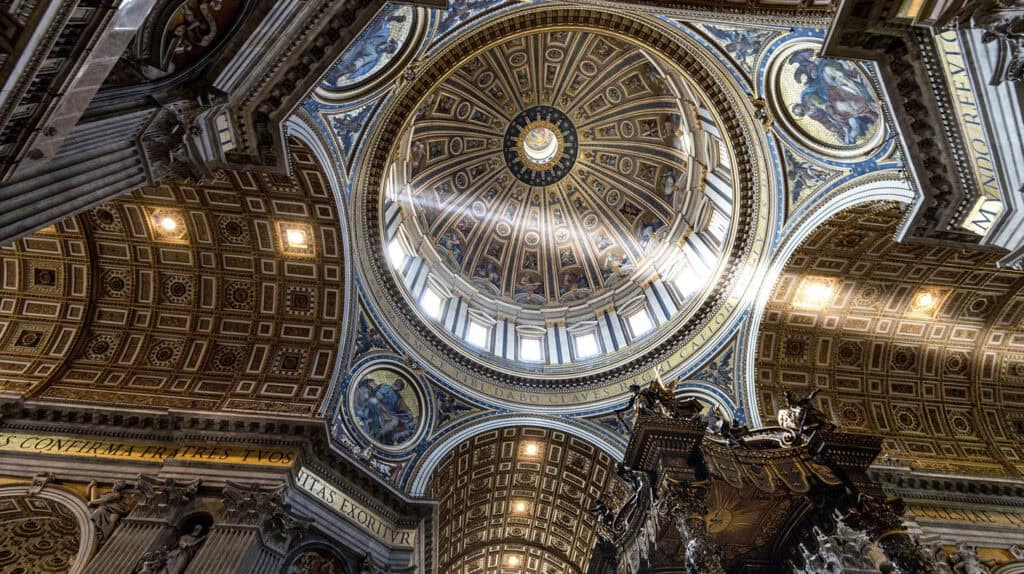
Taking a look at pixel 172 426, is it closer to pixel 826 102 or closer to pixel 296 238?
pixel 296 238

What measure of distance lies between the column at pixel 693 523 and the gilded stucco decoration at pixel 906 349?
28.3ft

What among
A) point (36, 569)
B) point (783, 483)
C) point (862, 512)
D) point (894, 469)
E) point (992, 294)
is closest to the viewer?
point (862, 512)

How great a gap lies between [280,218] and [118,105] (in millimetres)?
8592

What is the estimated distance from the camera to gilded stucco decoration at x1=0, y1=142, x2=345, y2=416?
13602 mm

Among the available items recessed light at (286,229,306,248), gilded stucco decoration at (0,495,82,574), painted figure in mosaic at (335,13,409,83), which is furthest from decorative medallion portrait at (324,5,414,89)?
gilded stucco decoration at (0,495,82,574)

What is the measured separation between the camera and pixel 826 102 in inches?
492

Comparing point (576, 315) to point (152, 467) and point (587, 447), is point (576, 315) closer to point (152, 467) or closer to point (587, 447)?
point (587, 447)

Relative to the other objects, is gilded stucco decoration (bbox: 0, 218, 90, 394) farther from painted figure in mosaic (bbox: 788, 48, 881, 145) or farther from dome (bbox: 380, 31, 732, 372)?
painted figure in mosaic (bbox: 788, 48, 881, 145)

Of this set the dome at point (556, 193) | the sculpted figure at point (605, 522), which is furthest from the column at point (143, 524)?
the dome at point (556, 193)

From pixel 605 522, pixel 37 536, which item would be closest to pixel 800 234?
pixel 605 522

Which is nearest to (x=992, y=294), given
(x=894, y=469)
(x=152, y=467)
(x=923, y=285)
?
(x=923, y=285)

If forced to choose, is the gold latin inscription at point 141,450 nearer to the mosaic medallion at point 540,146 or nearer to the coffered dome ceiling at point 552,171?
the coffered dome ceiling at point 552,171

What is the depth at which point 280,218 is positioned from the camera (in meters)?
14.2

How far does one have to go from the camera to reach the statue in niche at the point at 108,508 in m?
10.6
